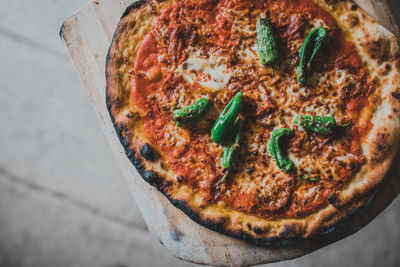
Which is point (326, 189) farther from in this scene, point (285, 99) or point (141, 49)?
point (141, 49)

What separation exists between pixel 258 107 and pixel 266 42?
468 millimetres

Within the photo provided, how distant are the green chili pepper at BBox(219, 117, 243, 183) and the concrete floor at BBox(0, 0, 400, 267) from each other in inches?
74.4

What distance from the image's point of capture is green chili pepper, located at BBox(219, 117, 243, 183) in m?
2.36

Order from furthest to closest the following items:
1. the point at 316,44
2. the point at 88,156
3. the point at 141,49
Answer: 1. the point at 88,156
2. the point at 141,49
3. the point at 316,44

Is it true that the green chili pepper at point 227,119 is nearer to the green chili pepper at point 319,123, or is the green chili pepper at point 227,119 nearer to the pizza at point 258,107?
the pizza at point 258,107

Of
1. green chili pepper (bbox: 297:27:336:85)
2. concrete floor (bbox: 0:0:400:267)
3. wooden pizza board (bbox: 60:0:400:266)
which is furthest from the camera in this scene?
concrete floor (bbox: 0:0:400:267)

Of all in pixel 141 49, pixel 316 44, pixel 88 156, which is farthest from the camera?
pixel 88 156

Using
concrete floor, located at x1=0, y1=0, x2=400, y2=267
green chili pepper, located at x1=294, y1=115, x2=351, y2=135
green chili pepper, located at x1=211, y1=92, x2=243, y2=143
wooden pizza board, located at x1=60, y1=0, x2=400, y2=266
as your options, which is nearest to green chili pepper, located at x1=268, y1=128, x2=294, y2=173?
green chili pepper, located at x1=294, y1=115, x2=351, y2=135

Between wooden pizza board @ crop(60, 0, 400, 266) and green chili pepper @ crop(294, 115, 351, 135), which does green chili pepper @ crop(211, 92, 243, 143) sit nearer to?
green chili pepper @ crop(294, 115, 351, 135)

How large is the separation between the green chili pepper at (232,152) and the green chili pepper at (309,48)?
1.83ft

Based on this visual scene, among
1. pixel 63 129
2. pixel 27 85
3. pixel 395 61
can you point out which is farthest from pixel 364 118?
pixel 27 85

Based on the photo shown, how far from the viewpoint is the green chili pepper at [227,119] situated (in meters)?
2.31

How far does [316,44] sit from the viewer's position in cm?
229

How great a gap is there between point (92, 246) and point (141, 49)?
2697 millimetres
